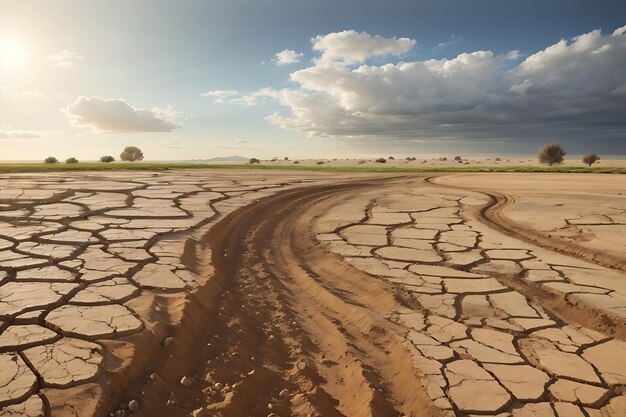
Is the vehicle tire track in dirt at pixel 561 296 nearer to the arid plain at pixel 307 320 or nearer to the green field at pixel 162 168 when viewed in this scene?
the arid plain at pixel 307 320

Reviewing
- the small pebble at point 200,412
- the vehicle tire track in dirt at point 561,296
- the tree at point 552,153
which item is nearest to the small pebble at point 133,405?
the small pebble at point 200,412

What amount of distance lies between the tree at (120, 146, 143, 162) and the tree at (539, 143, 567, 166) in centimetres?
4005

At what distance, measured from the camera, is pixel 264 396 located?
1.92 m

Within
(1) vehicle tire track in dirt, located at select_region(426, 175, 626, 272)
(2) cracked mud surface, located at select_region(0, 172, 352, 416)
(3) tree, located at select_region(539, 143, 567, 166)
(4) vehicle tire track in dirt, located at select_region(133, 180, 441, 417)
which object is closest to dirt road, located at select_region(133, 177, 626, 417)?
(4) vehicle tire track in dirt, located at select_region(133, 180, 441, 417)

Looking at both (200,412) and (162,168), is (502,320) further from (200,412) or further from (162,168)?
(162,168)

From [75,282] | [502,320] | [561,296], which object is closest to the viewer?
[502,320]

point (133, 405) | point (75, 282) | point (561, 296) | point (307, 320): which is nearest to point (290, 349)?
point (307, 320)

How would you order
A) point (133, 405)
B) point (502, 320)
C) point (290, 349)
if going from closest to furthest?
point (133, 405), point (290, 349), point (502, 320)

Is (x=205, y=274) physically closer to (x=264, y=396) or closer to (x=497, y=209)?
(x=264, y=396)

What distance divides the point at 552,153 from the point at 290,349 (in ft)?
131

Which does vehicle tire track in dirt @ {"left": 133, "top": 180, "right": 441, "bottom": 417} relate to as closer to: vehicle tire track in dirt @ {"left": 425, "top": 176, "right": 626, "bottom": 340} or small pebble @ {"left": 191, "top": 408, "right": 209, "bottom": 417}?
small pebble @ {"left": 191, "top": 408, "right": 209, "bottom": 417}

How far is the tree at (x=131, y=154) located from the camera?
40.3m

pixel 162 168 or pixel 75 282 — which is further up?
pixel 162 168

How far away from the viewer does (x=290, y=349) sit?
2.36 m
